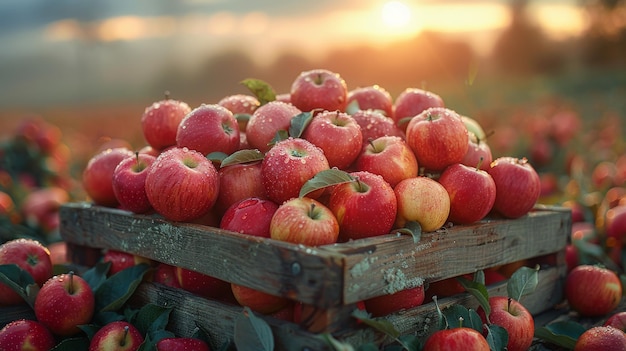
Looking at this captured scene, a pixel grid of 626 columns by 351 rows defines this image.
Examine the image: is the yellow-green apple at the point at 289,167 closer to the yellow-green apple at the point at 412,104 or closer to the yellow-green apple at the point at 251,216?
the yellow-green apple at the point at 251,216

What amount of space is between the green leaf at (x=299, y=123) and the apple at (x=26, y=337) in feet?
3.76

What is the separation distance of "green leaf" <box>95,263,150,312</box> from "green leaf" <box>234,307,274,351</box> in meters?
0.67

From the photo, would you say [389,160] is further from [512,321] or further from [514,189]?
[512,321]

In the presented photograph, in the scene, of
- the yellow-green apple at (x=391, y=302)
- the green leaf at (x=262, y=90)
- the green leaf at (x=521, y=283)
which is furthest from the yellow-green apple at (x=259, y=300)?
the green leaf at (x=262, y=90)

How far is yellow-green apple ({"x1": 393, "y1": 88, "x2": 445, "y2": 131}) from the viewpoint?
274 centimetres

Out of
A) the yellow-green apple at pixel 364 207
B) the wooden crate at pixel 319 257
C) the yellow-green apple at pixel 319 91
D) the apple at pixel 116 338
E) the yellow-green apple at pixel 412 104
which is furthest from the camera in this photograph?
the yellow-green apple at pixel 412 104

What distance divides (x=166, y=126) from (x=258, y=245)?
0.92m

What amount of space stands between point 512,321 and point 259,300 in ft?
3.03

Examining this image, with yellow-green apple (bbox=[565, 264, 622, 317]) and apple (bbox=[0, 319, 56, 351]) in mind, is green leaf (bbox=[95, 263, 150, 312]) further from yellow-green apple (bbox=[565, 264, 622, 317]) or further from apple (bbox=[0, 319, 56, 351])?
yellow-green apple (bbox=[565, 264, 622, 317])

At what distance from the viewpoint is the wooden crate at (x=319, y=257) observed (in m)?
1.81

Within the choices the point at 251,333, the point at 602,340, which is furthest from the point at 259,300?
the point at 602,340

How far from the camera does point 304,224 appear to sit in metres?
1.91

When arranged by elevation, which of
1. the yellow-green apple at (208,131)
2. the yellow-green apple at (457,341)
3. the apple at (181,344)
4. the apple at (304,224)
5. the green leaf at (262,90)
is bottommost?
the apple at (181,344)

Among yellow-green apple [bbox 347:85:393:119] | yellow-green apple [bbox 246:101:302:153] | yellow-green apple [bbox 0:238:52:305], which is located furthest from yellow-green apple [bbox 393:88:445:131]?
yellow-green apple [bbox 0:238:52:305]
